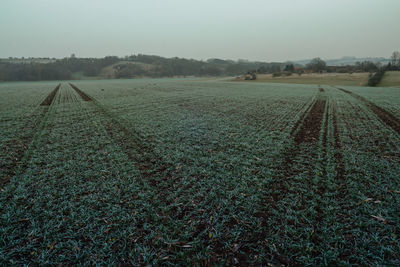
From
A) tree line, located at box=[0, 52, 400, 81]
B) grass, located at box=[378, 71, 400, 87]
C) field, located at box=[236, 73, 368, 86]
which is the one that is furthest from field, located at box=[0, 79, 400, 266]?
tree line, located at box=[0, 52, 400, 81]

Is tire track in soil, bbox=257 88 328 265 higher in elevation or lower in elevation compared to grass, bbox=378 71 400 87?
lower

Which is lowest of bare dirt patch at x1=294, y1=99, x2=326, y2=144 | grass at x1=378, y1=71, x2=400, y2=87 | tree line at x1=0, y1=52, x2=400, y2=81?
bare dirt patch at x1=294, y1=99, x2=326, y2=144

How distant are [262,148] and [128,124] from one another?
822 centimetres

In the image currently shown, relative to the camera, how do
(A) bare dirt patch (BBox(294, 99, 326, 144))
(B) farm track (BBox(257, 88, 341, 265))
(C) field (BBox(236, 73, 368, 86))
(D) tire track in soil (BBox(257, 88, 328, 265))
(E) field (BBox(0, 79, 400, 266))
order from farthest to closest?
(C) field (BBox(236, 73, 368, 86)) → (A) bare dirt patch (BBox(294, 99, 326, 144)) → (D) tire track in soil (BBox(257, 88, 328, 265)) → (B) farm track (BBox(257, 88, 341, 265)) → (E) field (BBox(0, 79, 400, 266))

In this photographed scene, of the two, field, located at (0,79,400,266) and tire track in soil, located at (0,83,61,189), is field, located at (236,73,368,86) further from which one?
tire track in soil, located at (0,83,61,189)

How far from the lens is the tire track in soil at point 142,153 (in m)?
5.50

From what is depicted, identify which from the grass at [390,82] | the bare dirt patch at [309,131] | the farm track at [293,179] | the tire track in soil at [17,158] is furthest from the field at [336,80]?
the tire track in soil at [17,158]

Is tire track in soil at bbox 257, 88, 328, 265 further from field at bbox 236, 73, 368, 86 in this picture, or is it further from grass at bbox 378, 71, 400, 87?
field at bbox 236, 73, 368, 86

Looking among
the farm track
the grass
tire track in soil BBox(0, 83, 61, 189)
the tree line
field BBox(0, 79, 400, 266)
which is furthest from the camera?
the tree line

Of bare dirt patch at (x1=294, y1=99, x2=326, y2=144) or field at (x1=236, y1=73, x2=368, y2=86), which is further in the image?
field at (x1=236, y1=73, x2=368, y2=86)

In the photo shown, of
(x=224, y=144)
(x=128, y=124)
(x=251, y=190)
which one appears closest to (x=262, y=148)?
(x=224, y=144)

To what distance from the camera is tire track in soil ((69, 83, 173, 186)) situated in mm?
5496

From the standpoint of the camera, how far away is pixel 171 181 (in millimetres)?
5117

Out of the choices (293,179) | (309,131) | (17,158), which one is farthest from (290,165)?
(17,158)
